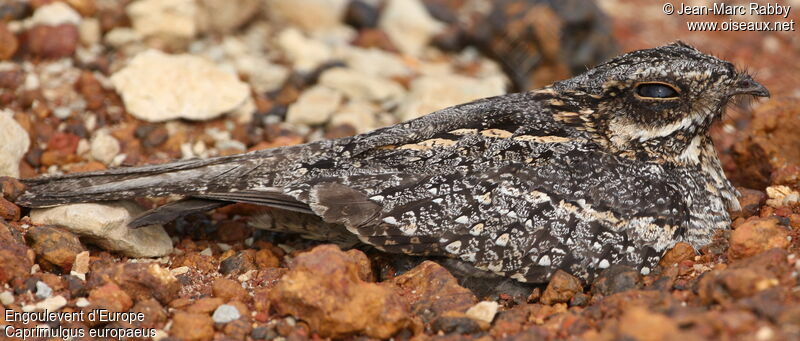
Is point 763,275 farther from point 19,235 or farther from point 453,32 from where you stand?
point 453,32

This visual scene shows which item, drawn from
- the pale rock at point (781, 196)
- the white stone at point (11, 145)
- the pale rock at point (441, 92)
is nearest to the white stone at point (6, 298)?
the white stone at point (11, 145)

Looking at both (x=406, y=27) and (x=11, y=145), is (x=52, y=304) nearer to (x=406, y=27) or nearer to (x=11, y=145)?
(x=11, y=145)

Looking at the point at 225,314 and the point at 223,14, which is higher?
the point at 223,14

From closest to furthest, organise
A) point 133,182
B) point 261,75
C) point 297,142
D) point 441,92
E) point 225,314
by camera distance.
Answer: point 225,314, point 133,182, point 297,142, point 441,92, point 261,75

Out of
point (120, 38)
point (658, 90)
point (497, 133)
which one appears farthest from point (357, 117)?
point (658, 90)

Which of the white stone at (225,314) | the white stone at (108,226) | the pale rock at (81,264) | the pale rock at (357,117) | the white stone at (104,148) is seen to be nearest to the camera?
the white stone at (225,314)

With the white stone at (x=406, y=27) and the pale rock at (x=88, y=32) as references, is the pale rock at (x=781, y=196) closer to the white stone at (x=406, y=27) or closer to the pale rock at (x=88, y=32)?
the white stone at (x=406, y=27)

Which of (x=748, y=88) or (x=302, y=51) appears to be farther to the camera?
(x=302, y=51)
